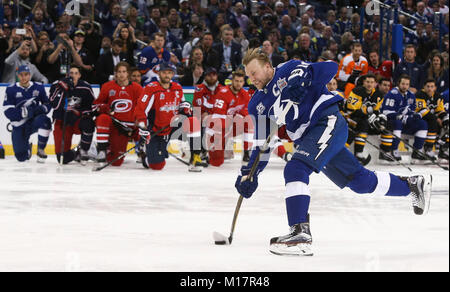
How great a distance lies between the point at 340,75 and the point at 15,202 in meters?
5.31

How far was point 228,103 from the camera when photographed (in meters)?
8.02

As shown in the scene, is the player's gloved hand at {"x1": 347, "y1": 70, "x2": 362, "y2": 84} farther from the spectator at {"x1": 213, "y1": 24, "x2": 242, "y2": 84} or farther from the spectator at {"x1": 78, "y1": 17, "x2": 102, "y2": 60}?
the spectator at {"x1": 78, "y1": 17, "x2": 102, "y2": 60}

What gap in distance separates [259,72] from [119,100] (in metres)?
4.37

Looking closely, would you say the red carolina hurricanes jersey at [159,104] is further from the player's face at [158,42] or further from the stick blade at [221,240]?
the stick blade at [221,240]

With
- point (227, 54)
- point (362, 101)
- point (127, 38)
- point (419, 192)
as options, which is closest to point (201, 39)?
point (227, 54)

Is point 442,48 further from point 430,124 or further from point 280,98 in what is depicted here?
point 280,98

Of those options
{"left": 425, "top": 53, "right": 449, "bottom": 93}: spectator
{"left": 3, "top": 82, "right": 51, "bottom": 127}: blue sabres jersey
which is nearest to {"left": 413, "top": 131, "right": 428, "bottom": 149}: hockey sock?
{"left": 425, "top": 53, "right": 449, "bottom": 93}: spectator

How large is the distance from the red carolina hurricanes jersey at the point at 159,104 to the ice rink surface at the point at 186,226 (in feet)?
2.55

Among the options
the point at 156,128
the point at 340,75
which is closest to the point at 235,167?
the point at 156,128

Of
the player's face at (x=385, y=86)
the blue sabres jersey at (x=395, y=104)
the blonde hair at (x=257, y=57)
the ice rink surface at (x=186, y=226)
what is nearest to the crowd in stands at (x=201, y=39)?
the player's face at (x=385, y=86)

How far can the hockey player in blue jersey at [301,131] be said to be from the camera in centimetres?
340

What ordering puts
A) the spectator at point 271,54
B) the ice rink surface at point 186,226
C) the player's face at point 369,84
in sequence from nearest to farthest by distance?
1. the ice rink surface at point 186,226
2. the player's face at point 369,84
3. the spectator at point 271,54

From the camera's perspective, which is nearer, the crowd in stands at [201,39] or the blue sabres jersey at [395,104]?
the blue sabres jersey at [395,104]

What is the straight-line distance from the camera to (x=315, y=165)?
345cm
